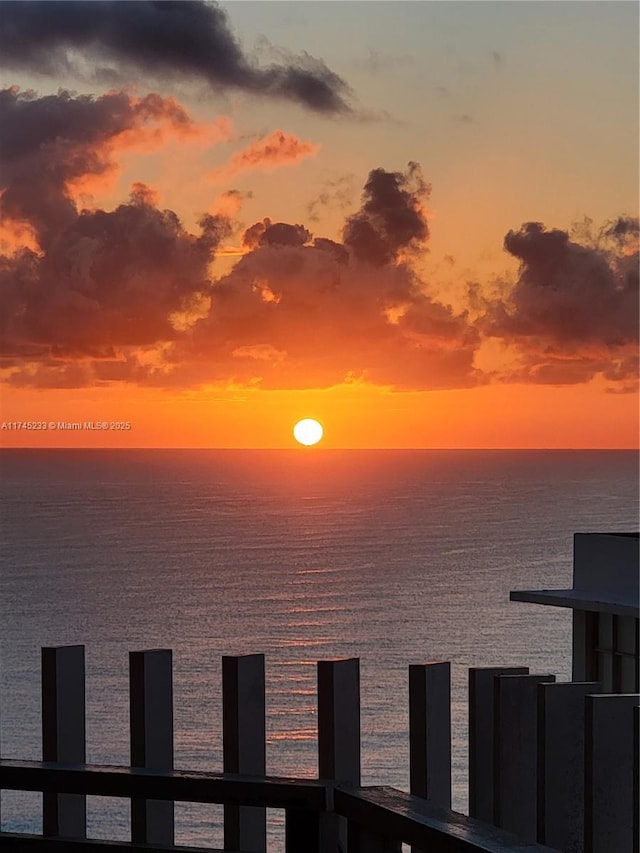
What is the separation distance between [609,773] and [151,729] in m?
0.80

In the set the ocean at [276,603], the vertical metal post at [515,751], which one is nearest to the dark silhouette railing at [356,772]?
the vertical metal post at [515,751]

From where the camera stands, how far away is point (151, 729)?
2.32m

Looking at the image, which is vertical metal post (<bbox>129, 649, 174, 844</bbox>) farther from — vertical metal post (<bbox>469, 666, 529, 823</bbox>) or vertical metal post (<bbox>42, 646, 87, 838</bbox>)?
vertical metal post (<bbox>469, 666, 529, 823</bbox>)

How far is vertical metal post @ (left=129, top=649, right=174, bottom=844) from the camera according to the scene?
231 centimetres

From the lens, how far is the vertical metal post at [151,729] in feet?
7.59

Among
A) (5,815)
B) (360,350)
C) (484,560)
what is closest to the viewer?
(5,815)

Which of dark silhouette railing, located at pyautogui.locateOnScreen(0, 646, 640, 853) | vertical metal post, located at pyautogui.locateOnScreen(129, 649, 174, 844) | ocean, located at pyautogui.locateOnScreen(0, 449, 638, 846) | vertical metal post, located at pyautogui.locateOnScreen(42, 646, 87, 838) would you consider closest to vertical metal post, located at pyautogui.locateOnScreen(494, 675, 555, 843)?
dark silhouette railing, located at pyautogui.locateOnScreen(0, 646, 640, 853)

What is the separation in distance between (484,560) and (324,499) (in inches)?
2627

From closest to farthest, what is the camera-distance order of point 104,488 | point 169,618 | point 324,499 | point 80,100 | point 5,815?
point 5,815 → point 80,100 → point 169,618 → point 324,499 → point 104,488

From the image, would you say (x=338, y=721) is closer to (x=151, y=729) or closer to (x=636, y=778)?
(x=151, y=729)

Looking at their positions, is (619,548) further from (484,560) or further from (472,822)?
(484,560)

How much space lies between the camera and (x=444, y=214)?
297ft

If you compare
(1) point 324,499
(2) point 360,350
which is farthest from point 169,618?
(1) point 324,499

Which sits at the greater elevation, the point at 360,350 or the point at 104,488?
the point at 360,350
